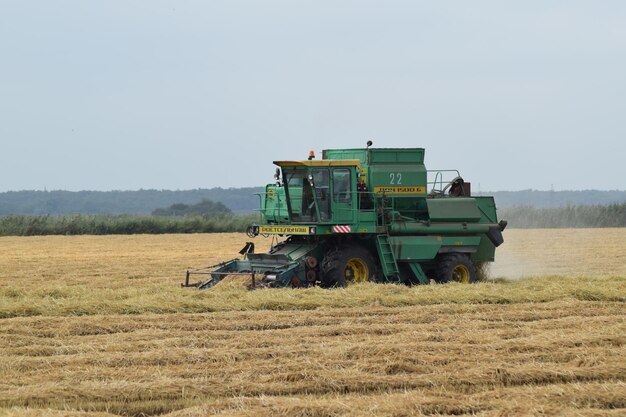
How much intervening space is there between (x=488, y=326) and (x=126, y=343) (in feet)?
14.9

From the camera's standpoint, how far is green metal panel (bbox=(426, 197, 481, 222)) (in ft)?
65.6

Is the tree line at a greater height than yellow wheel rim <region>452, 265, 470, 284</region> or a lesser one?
greater

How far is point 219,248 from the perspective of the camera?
3597 cm

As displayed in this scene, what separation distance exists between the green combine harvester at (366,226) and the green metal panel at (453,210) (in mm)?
20

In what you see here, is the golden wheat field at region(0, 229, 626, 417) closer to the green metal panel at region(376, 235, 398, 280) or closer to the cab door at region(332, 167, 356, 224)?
the green metal panel at region(376, 235, 398, 280)

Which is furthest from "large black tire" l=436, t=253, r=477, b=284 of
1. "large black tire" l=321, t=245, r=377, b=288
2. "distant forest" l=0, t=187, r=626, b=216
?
"distant forest" l=0, t=187, r=626, b=216

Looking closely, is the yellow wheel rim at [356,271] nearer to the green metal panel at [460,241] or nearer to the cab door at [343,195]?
the cab door at [343,195]

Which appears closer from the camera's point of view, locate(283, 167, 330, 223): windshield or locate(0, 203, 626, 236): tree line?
locate(283, 167, 330, 223): windshield

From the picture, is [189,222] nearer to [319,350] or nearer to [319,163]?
[319,163]

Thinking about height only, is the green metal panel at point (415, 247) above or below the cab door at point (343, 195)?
below

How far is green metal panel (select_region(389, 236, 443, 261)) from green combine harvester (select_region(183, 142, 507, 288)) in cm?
2

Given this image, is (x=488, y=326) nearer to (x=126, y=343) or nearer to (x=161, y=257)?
(x=126, y=343)

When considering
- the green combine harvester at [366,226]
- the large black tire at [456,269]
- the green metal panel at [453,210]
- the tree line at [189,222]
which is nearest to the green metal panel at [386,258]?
the green combine harvester at [366,226]

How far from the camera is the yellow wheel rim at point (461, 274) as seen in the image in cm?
2000
